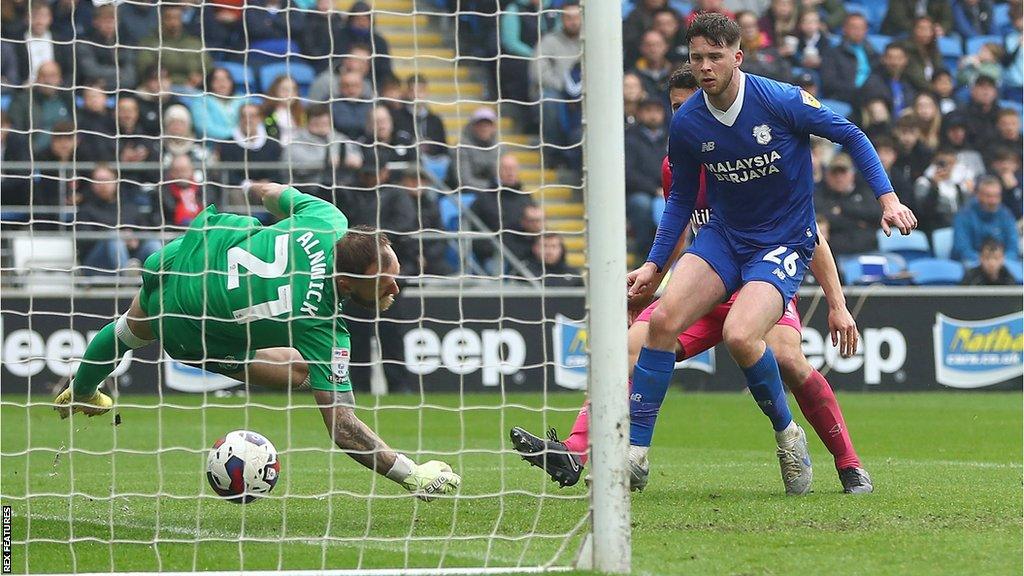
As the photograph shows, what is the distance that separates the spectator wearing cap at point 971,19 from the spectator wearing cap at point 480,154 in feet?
25.2

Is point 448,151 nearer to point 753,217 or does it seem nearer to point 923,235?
point 923,235

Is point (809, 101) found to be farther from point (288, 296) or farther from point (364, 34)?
point (364, 34)

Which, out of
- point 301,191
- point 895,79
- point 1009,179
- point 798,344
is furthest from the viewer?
point 895,79

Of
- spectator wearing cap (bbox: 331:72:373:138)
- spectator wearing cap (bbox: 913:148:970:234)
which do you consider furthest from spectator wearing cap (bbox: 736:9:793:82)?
spectator wearing cap (bbox: 331:72:373:138)

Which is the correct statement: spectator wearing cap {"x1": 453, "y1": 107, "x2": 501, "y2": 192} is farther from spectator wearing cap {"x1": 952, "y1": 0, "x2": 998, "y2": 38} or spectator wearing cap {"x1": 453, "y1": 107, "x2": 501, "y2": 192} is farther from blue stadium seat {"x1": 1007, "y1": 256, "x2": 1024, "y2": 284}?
spectator wearing cap {"x1": 952, "y1": 0, "x2": 998, "y2": 38}

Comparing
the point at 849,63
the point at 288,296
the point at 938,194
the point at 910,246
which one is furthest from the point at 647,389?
the point at 849,63

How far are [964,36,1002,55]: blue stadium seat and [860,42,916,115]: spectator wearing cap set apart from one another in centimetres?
149

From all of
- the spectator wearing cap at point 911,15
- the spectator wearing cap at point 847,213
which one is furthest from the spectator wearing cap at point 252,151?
the spectator wearing cap at point 911,15

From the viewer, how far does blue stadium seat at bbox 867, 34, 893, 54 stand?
1887 centimetres

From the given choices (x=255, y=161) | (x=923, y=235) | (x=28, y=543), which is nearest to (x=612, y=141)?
(x=28, y=543)

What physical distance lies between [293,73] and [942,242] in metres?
7.55

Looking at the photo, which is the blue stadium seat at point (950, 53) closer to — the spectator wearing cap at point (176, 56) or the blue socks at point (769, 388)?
the spectator wearing cap at point (176, 56)

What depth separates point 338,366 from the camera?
6.20 metres

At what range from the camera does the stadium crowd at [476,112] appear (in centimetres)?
1355
